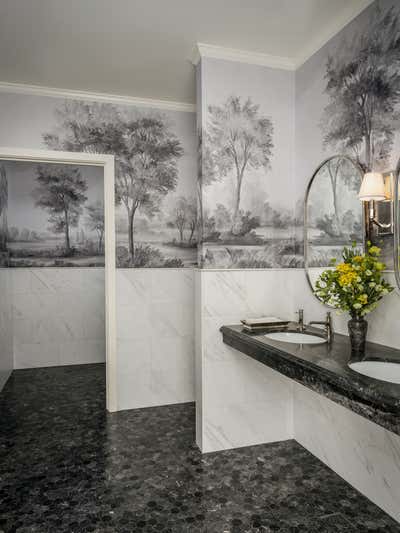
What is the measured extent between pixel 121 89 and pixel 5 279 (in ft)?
8.45

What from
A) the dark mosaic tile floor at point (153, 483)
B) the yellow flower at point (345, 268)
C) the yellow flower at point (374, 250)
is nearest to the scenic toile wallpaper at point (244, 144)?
the yellow flower at point (374, 250)

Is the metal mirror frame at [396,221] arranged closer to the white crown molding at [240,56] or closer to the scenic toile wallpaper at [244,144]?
the scenic toile wallpaper at [244,144]

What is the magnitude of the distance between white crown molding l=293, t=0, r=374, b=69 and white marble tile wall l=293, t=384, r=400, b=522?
234 cm

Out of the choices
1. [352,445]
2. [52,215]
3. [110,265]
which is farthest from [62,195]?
[352,445]

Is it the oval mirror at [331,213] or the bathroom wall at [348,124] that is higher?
the bathroom wall at [348,124]

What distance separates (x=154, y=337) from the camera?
3.68m

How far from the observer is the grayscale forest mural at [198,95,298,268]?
9.25 feet

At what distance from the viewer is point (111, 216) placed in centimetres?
350

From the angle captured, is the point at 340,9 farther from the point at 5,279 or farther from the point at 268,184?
the point at 5,279

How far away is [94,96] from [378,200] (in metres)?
2.61

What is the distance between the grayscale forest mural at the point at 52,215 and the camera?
509cm

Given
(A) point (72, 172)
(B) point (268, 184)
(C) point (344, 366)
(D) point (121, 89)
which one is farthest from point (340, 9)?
(A) point (72, 172)

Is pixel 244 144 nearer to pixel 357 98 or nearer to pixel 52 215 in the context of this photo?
pixel 357 98

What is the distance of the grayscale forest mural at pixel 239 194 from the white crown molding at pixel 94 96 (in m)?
1.03
